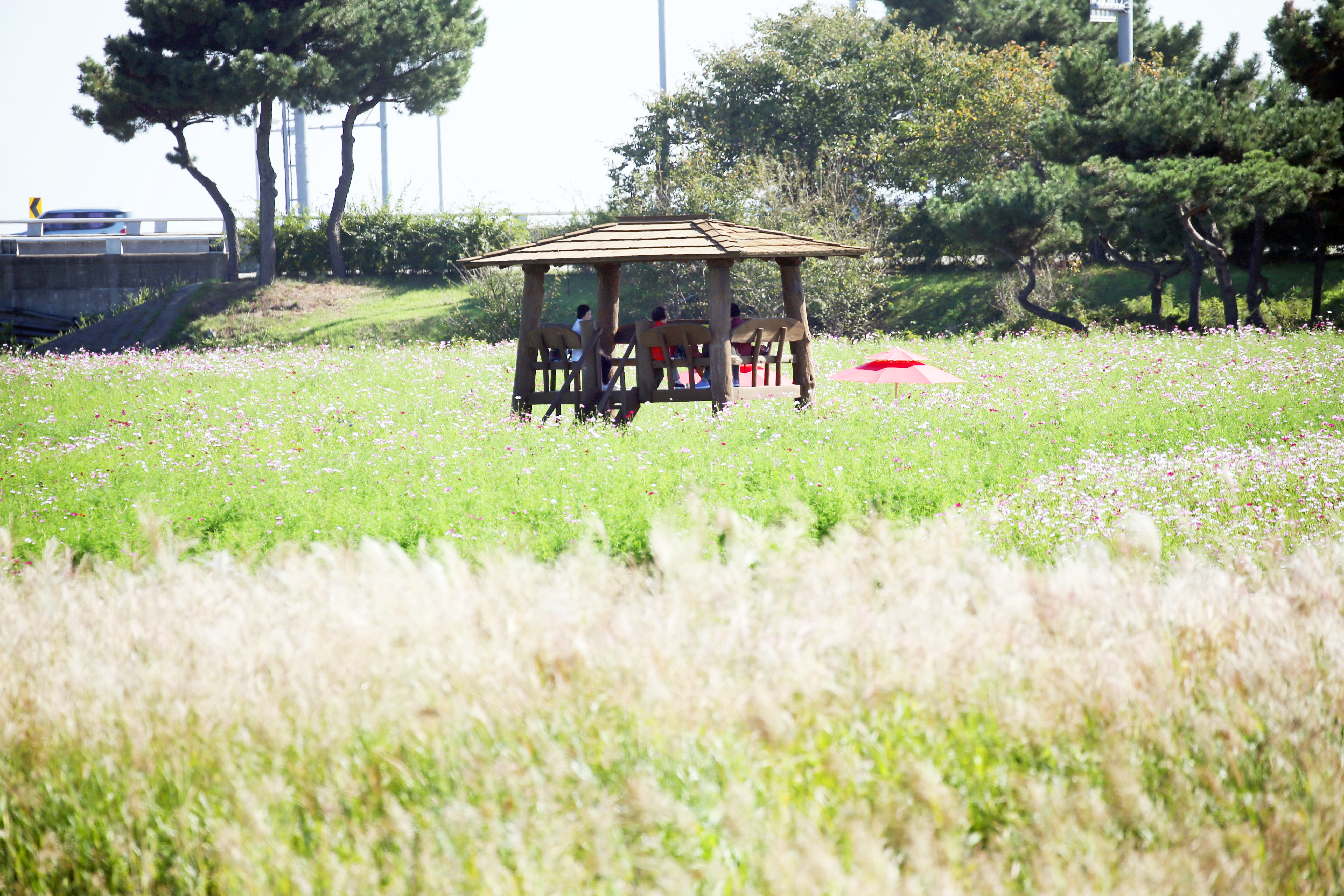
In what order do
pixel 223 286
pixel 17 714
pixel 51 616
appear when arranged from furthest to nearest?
pixel 223 286 < pixel 51 616 < pixel 17 714

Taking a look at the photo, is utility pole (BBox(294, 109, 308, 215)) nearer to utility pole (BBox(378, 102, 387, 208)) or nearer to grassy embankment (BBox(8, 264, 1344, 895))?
utility pole (BBox(378, 102, 387, 208))

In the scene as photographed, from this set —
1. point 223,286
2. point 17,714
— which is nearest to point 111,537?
point 17,714

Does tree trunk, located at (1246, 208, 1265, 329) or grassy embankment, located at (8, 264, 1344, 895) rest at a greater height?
tree trunk, located at (1246, 208, 1265, 329)

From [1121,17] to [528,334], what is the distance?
58.6ft

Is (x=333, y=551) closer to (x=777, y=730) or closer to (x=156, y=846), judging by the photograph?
(x=156, y=846)

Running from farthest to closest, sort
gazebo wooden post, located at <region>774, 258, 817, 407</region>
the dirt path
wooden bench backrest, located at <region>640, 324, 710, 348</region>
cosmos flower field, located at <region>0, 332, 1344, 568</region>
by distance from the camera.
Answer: the dirt path → gazebo wooden post, located at <region>774, 258, 817, 407</region> → wooden bench backrest, located at <region>640, 324, 710, 348</region> → cosmos flower field, located at <region>0, 332, 1344, 568</region>

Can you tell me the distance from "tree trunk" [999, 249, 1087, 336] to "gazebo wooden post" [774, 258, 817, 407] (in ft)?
39.1

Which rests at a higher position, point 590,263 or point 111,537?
point 590,263

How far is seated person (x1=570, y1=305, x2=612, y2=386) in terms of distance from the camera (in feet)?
38.3

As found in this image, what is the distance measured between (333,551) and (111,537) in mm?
3447

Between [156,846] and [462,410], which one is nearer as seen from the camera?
[156,846]

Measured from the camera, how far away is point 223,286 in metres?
31.4

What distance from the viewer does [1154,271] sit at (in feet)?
75.0

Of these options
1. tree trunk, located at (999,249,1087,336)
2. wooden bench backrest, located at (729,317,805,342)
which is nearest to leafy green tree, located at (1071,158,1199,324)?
tree trunk, located at (999,249,1087,336)
